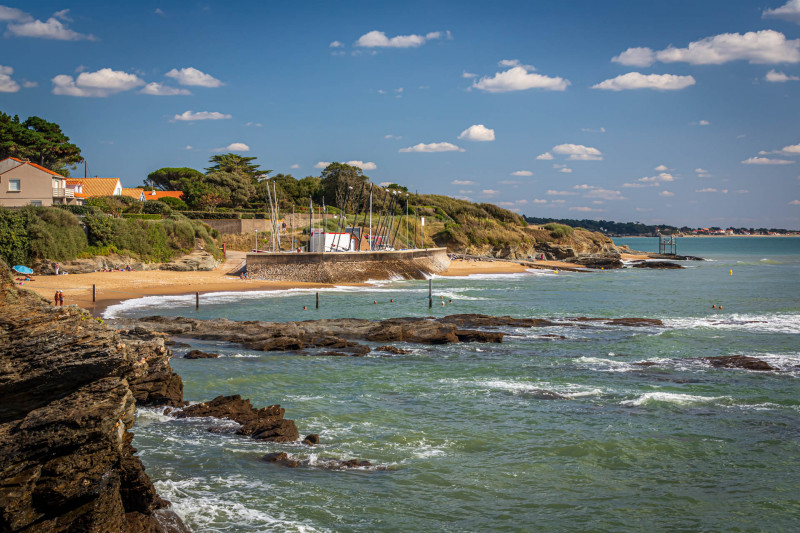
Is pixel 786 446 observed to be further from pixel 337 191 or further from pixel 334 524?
pixel 337 191

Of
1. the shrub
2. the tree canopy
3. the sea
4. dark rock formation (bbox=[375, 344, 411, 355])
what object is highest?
the tree canopy

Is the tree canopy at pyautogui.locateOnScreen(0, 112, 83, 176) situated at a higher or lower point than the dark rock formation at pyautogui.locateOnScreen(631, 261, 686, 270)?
higher

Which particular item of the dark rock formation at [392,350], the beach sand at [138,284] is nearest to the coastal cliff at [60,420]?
the dark rock formation at [392,350]

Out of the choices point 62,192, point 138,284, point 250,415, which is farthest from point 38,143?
point 250,415

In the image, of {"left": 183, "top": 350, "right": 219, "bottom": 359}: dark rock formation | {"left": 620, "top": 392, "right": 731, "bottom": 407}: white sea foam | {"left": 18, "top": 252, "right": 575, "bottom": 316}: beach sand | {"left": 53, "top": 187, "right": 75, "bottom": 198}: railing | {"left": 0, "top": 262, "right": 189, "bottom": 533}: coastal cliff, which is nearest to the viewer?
{"left": 0, "top": 262, "right": 189, "bottom": 533}: coastal cliff

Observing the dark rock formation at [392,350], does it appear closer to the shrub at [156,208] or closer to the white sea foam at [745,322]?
the white sea foam at [745,322]

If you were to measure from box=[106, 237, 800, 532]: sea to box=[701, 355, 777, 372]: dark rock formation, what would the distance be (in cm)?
37

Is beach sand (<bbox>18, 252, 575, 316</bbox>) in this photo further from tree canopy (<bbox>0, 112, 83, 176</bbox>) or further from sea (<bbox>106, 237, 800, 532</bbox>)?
tree canopy (<bbox>0, 112, 83, 176</bbox>)

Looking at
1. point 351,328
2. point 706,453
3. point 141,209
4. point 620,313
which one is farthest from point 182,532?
point 141,209

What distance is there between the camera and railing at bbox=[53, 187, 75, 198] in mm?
54688

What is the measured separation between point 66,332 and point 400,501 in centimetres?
527

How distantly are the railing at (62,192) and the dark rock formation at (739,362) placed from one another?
2094 inches

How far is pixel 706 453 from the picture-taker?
11.5 meters

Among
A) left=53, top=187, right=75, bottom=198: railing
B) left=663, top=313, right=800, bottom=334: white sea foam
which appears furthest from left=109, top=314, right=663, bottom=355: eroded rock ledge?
left=53, top=187, right=75, bottom=198: railing
